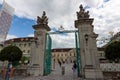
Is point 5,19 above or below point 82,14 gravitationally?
→ above

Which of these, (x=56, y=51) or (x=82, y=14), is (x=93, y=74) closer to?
(x=82, y=14)

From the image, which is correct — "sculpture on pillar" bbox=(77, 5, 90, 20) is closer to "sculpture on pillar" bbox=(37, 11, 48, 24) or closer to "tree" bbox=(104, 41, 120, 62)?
"sculpture on pillar" bbox=(37, 11, 48, 24)

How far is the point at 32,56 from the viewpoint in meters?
10.7

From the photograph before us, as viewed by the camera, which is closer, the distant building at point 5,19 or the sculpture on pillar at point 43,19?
the sculpture on pillar at point 43,19

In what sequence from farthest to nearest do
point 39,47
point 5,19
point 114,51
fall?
1. point 5,19
2. point 114,51
3. point 39,47

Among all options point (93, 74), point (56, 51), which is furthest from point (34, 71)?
point (56, 51)

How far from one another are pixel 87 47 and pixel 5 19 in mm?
11395

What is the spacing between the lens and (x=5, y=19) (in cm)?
1520

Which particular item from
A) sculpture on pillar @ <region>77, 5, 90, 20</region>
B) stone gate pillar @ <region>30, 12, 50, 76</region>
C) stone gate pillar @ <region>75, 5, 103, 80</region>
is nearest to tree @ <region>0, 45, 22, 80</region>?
stone gate pillar @ <region>30, 12, 50, 76</region>

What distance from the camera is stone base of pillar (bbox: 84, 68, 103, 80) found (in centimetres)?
880

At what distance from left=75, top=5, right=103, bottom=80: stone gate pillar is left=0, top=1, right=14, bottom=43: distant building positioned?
31.5ft

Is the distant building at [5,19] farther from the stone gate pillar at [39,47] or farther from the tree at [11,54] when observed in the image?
the stone gate pillar at [39,47]

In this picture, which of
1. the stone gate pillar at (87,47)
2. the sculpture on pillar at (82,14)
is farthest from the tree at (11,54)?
the sculpture on pillar at (82,14)

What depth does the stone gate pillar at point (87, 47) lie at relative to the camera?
8.97m
